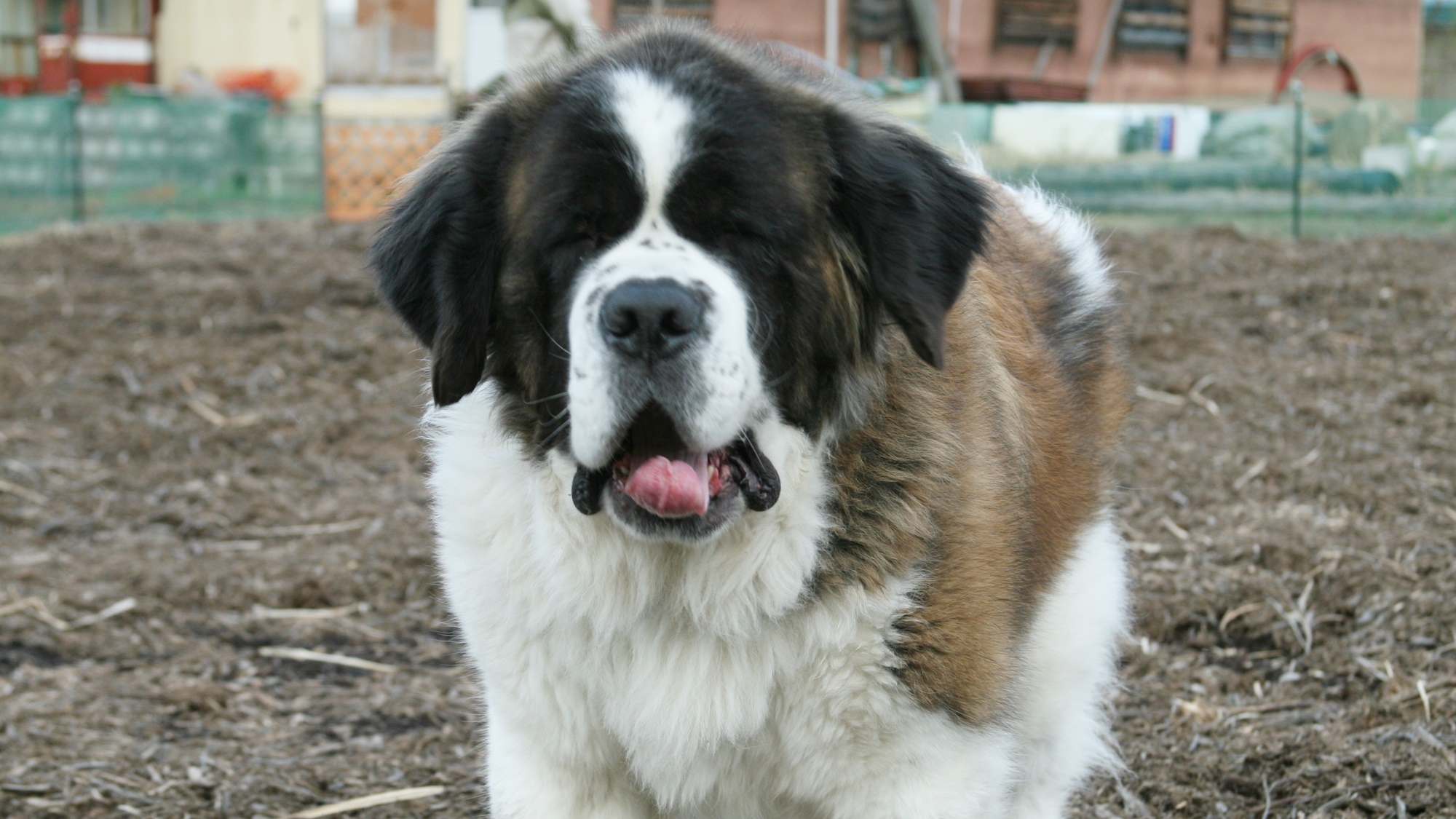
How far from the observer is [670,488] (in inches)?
91.0

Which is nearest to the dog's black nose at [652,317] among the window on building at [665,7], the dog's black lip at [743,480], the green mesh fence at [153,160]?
the dog's black lip at [743,480]

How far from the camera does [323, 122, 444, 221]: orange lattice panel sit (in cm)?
1421

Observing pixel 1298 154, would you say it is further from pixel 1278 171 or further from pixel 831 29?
pixel 831 29

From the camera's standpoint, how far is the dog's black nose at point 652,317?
7.14ft

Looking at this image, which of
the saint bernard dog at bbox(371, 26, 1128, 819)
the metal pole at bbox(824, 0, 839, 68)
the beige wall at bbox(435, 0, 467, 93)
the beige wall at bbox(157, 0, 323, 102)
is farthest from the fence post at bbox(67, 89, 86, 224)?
the saint bernard dog at bbox(371, 26, 1128, 819)

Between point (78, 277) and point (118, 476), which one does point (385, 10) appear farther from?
point (118, 476)

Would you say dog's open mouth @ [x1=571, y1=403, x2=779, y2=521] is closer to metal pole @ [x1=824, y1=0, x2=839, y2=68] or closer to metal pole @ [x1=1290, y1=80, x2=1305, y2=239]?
metal pole @ [x1=1290, y1=80, x2=1305, y2=239]

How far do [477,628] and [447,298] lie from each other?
56 cm

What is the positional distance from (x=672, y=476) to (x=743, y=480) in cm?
14

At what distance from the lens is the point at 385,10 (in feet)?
57.3

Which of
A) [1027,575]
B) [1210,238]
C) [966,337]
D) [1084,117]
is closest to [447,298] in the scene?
[966,337]

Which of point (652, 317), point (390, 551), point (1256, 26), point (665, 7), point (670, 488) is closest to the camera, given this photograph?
point (652, 317)

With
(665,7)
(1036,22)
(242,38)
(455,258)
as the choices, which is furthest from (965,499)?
(242,38)

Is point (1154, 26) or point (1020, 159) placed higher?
point (1154, 26)
